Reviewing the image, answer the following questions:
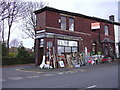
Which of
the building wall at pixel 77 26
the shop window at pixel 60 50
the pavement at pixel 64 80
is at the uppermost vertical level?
the building wall at pixel 77 26

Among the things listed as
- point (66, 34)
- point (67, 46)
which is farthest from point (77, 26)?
point (67, 46)

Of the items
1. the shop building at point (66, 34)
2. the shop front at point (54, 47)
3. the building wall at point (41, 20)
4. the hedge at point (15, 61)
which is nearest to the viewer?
the shop front at point (54, 47)

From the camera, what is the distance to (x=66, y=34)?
66.1 feet

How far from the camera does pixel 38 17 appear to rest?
19938mm

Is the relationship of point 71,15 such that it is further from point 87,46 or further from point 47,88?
point 47,88

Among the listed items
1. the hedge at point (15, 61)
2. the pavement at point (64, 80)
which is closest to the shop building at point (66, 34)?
the pavement at point (64, 80)

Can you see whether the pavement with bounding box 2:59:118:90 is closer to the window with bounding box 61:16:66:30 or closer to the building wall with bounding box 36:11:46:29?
the building wall with bounding box 36:11:46:29

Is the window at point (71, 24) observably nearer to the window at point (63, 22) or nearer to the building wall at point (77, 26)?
the building wall at point (77, 26)

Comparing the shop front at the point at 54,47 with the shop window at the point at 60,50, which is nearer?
the shop front at the point at 54,47

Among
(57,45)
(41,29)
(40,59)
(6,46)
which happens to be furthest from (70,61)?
(6,46)

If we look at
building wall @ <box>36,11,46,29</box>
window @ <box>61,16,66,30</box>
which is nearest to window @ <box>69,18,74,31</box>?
window @ <box>61,16,66,30</box>

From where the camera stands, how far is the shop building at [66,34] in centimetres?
1830

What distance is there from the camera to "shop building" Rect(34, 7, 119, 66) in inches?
A: 720

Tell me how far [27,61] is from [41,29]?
33.9 ft
